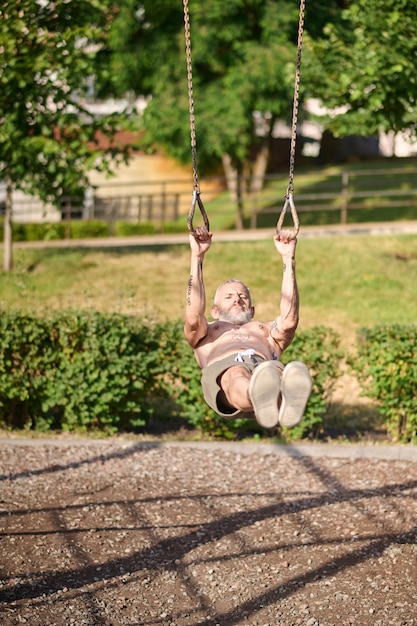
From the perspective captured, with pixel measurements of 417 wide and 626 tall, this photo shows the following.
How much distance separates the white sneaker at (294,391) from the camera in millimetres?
5277

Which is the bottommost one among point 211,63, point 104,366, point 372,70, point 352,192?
point 104,366

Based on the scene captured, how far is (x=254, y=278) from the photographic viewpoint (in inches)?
677

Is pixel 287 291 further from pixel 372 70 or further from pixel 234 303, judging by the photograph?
pixel 372 70

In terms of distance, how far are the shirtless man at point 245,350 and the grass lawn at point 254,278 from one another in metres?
8.30

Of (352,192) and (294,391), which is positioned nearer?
(294,391)

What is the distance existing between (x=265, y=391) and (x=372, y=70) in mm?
8717

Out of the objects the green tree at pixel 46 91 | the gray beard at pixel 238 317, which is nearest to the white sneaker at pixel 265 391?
the gray beard at pixel 238 317

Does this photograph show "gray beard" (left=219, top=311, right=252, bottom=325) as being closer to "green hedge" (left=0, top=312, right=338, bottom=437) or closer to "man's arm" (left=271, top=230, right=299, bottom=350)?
"man's arm" (left=271, top=230, right=299, bottom=350)

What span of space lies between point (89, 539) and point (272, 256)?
12.2 meters

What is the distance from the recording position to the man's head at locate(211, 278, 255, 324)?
250 inches

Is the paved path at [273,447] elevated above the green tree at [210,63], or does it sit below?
below

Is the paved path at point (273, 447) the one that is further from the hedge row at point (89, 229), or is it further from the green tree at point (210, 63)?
the hedge row at point (89, 229)

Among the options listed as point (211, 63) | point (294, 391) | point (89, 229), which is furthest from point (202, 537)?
point (211, 63)

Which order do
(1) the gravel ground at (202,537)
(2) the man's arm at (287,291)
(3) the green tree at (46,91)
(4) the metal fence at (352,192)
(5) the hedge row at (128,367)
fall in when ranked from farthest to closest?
(4) the metal fence at (352,192), (3) the green tree at (46,91), (5) the hedge row at (128,367), (2) the man's arm at (287,291), (1) the gravel ground at (202,537)
